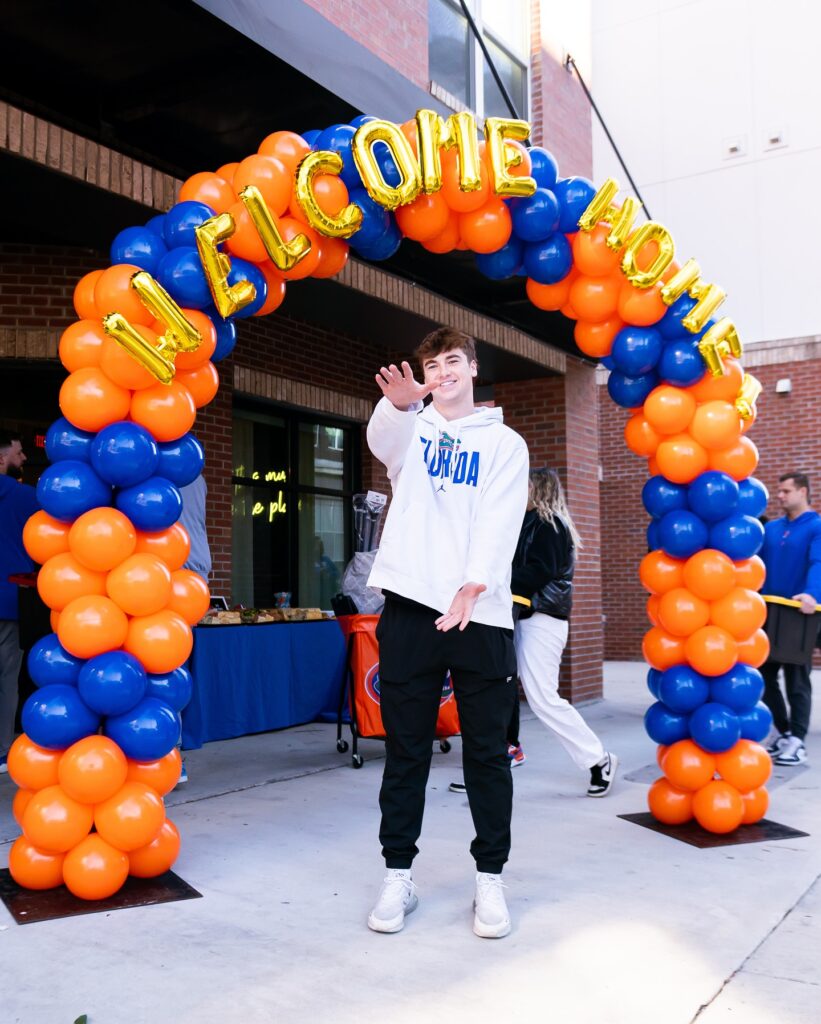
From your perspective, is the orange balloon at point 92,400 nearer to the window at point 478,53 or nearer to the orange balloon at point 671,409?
the orange balloon at point 671,409

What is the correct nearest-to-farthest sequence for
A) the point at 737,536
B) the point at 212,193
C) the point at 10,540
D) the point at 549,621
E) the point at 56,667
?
the point at 56,667
the point at 212,193
the point at 737,536
the point at 549,621
the point at 10,540

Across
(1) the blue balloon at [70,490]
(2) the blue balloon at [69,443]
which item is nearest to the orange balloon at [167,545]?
(1) the blue balloon at [70,490]

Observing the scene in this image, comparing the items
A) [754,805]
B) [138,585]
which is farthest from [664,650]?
[138,585]

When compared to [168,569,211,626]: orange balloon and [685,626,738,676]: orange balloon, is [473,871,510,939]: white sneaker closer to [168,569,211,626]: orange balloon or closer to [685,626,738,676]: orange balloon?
[168,569,211,626]: orange balloon

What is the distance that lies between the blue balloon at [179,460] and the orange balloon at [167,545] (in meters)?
0.20

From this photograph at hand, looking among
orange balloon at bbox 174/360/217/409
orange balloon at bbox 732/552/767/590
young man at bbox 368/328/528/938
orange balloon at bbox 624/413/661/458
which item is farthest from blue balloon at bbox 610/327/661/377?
orange balloon at bbox 174/360/217/409

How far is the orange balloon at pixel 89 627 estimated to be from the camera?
3.32 meters

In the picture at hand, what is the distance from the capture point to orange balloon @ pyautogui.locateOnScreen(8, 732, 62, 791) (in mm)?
3361

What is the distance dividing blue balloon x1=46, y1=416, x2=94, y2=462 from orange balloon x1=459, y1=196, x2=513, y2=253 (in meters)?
1.87

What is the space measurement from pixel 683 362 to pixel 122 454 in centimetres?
253

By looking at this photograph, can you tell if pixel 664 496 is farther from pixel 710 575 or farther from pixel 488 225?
pixel 488 225

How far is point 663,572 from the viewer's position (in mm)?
4414

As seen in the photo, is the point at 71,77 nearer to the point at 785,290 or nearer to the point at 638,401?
the point at 638,401

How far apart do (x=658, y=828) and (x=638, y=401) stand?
206cm
